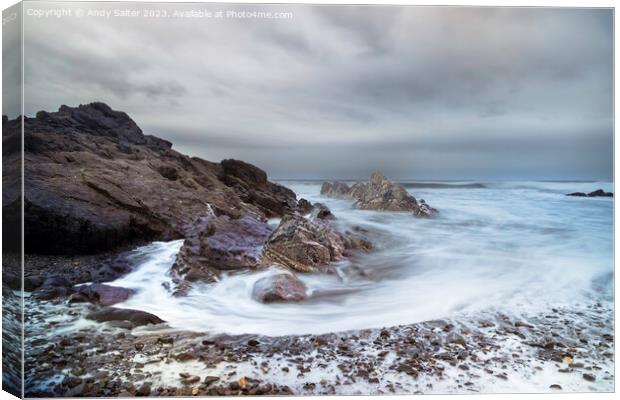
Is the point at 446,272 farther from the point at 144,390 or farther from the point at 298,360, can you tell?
the point at 144,390

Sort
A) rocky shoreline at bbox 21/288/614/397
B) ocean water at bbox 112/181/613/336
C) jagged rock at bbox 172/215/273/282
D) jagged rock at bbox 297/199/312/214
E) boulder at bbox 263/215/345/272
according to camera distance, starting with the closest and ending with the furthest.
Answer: rocky shoreline at bbox 21/288/614/397 < ocean water at bbox 112/181/613/336 < jagged rock at bbox 172/215/273/282 < boulder at bbox 263/215/345/272 < jagged rock at bbox 297/199/312/214

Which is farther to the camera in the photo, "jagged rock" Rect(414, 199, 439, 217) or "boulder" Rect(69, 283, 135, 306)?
"jagged rock" Rect(414, 199, 439, 217)

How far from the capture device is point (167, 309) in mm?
3258

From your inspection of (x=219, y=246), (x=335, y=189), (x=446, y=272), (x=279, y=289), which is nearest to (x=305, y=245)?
(x=279, y=289)

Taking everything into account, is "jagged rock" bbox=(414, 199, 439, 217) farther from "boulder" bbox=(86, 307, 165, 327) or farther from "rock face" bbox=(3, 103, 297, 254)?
"boulder" bbox=(86, 307, 165, 327)

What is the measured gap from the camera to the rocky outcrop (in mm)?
3639

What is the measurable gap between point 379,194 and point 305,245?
875 mm

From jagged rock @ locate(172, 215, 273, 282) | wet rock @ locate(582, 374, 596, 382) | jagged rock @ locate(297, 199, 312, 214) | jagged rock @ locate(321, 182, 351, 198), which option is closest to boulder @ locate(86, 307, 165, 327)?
jagged rock @ locate(172, 215, 273, 282)

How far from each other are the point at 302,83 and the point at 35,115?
217cm

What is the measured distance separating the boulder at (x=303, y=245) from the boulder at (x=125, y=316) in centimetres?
112

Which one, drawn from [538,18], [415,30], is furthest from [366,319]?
[538,18]

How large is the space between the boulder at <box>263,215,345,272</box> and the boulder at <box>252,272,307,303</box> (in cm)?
15

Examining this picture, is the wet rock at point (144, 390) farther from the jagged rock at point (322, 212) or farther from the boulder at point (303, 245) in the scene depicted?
the jagged rock at point (322, 212)

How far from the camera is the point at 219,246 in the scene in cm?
364
